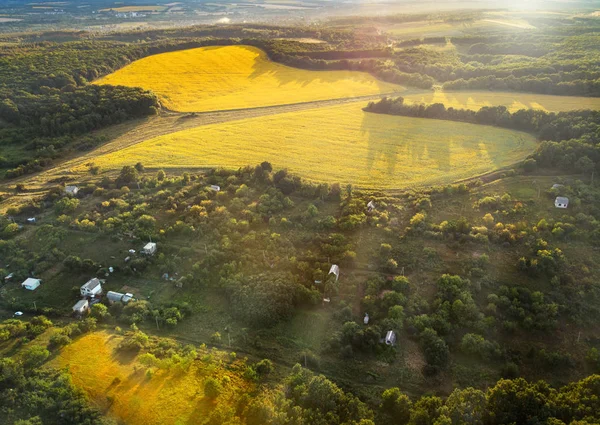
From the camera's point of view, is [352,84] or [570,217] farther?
[352,84]

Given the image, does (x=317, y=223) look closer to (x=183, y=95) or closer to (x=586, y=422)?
(x=586, y=422)

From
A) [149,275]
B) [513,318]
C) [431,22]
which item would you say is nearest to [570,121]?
[513,318]

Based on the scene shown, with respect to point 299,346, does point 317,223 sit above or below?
above

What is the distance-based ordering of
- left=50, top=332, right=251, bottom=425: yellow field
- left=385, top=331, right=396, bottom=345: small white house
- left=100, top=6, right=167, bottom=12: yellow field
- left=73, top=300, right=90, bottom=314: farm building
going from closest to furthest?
left=50, top=332, right=251, bottom=425: yellow field
left=385, top=331, right=396, bottom=345: small white house
left=73, top=300, right=90, bottom=314: farm building
left=100, top=6, right=167, bottom=12: yellow field

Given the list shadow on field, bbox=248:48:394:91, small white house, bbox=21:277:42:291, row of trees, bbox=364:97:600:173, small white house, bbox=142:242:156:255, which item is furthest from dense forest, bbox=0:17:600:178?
small white house, bbox=142:242:156:255

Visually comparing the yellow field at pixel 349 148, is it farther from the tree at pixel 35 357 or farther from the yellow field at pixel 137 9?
the yellow field at pixel 137 9

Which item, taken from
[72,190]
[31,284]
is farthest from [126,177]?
[31,284]

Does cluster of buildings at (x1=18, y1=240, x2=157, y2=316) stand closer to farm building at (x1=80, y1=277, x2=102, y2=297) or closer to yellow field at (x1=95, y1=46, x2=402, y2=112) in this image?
farm building at (x1=80, y1=277, x2=102, y2=297)
